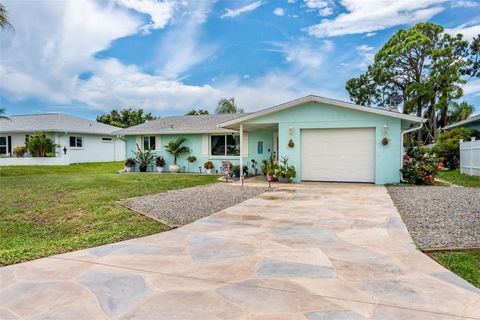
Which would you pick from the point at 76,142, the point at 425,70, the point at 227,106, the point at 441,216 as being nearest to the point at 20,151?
→ the point at 76,142

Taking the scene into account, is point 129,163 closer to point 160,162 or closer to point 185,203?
point 160,162

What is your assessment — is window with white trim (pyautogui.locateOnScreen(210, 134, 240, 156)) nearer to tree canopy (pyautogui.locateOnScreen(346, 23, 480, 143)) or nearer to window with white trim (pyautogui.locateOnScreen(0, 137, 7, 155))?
tree canopy (pyautogui.locateOnScreen(346, 23, 480, 143))

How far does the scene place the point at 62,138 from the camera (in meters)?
24.2

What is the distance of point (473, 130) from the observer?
20391 mm

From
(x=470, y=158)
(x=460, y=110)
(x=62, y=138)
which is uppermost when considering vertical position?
(x=460, y=110)

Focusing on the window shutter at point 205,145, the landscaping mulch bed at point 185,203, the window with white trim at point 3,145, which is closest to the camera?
the landscaping mulch bed at point 185,203

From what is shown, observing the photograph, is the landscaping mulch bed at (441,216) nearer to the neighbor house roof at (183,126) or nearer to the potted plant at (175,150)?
the neighbor house roof at (183,126)

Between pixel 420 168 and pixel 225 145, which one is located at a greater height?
pixel 225 145

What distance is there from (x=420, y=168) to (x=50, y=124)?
25272 mm

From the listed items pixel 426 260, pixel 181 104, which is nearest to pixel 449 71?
pixel 181 104

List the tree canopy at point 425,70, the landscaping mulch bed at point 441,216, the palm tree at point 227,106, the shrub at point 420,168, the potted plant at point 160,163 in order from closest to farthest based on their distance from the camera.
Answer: the landscaping mulch bed at point 441,216, the shrub at point 420,168, the potted plant at point 160,163, the tree canopy at point 425,70, the palm tree at point 227,106

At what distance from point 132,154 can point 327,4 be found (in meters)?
14.2

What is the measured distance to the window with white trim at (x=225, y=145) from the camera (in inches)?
713

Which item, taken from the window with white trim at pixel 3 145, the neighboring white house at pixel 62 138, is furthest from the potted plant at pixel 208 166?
the window with white trim at pixel 3 145
